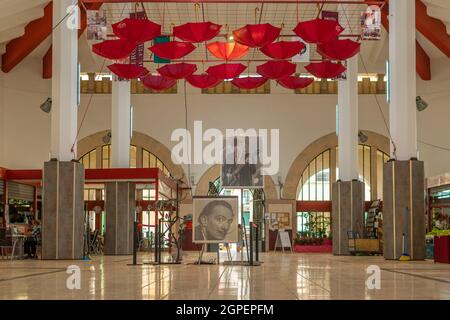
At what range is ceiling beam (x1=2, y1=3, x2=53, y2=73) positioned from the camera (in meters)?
26.4

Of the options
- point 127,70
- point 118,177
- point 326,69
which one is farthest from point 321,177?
point 127,70

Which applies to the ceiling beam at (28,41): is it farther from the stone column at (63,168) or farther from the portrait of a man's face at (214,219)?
the portrait of a man's face at (214,219)

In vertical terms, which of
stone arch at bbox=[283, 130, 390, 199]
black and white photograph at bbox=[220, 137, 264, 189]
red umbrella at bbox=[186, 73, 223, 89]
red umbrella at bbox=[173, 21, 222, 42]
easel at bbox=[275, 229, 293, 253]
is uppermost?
red umbrella at bbox=[173, 21, 222, 42]

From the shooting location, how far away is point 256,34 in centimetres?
1748

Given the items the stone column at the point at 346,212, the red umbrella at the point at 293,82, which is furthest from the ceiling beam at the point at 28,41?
the stone column at the point at 346,212

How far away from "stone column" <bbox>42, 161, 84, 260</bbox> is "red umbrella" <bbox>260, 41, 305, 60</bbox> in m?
5.74

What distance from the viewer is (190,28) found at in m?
17.6

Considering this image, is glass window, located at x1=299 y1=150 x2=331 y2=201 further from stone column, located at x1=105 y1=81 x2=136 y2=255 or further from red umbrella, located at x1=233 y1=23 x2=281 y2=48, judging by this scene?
red umbrella, located at x1=233 y1=23 x2=281 y2=48

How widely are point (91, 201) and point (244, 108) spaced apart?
26.3 feet

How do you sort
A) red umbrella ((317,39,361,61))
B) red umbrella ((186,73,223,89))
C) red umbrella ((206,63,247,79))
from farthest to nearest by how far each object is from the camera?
red umbrella ((186,73,223,89)) < red umbrella ((206,63,247,79)) < red umbrella ((317,39,361,61))

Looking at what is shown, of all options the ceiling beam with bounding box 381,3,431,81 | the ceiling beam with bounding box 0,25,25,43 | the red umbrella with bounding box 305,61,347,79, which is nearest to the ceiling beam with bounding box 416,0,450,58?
the ceiling beam with bounding box 381,3,431,81

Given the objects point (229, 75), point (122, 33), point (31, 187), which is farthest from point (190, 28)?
point (31, 187)

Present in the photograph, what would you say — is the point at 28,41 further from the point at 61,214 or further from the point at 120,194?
the point at 61,214
